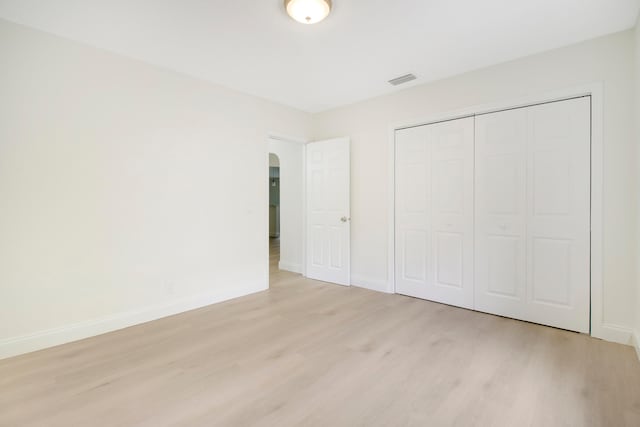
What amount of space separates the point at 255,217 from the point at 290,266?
5.36 feet

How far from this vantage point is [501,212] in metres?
3.08

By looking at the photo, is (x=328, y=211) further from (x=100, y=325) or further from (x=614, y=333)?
(x=614, y=333)

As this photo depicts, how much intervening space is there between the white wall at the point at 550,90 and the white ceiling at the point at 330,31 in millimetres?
152

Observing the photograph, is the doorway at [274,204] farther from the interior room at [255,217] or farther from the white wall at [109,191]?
the interior room at [255,217]

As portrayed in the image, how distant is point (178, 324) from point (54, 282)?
1.06 metres

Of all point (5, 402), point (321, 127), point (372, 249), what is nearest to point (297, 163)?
point (321, 127)

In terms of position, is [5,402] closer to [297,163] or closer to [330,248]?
[330,248]

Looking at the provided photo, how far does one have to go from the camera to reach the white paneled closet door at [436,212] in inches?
131

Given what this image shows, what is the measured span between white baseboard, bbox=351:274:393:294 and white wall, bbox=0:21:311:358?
1.47 m

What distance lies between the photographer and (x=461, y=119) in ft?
11.0

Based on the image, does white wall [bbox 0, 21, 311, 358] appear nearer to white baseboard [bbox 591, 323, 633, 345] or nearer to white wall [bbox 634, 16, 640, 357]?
white baseboard [bbox 591, 323, 633, 345]

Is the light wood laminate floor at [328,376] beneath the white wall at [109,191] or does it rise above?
beneath

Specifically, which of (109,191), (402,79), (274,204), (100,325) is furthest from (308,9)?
(274,204)

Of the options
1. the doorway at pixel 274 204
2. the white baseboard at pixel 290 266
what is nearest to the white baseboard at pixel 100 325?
the white baseboard at pixel 290 266
